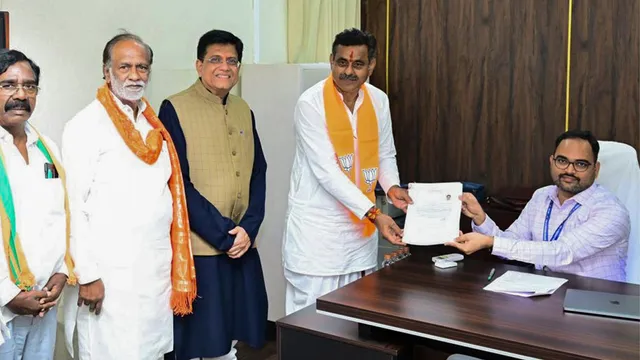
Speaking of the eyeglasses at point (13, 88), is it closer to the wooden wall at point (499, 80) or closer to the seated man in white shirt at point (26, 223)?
the seated man in white shirt at point (26, 223)

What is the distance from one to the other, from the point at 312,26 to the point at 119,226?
2.41 m

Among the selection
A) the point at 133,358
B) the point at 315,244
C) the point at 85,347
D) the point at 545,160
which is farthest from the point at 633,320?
the point at 545,160

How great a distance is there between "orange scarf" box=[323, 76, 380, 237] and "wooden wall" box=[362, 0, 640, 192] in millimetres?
1307

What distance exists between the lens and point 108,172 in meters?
2.46

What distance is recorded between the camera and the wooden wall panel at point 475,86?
4.10m

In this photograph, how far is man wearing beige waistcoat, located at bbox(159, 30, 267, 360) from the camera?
2.78 metres

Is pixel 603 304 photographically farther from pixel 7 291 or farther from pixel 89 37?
pixel 89 37

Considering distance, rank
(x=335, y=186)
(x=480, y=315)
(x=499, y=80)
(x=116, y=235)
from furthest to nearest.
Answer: (x=499, y=80)
(x=335, y=186)
(x=116, y=235)
(x=480, y=315)

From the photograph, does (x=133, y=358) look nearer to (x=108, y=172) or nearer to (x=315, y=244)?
(x=108, y=172)

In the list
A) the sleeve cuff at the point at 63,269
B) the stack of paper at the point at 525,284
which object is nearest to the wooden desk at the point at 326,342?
the stack of paper at the point at 525,284

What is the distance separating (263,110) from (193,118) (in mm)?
1160

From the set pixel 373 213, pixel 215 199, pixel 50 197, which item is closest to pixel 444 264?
pixel 373 213

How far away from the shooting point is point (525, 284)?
2.35 m

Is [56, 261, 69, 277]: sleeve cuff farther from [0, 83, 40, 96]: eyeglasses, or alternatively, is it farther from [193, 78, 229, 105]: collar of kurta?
[193, 78, 229, 105]: collar of kurta
